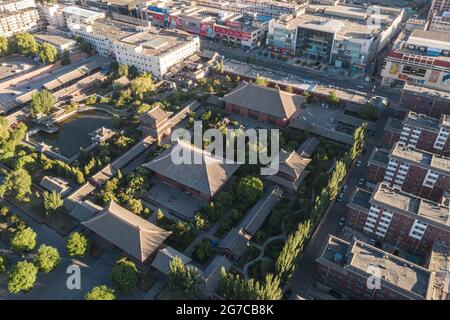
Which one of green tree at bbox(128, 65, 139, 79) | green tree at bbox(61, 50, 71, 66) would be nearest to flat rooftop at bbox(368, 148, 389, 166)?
green tree at bbox(128, 65, 139, 79)

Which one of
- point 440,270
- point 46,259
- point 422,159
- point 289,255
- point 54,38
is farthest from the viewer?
point 54,38

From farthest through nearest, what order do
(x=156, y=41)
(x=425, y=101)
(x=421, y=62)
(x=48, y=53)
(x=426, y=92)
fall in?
(x=156, y=41)
(x=48, y=53)
(x=421, y=62)
(x=426, y=92)
(x=425, y=101)

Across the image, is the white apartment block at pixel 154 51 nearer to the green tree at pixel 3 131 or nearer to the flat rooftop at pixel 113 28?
the flat rooftop at pixel 113 28

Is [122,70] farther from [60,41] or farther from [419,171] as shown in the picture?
[419,171]

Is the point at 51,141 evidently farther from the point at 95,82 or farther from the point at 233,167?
the point at 233,167

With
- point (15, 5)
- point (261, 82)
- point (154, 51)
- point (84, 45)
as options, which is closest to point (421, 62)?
point (261, 82)

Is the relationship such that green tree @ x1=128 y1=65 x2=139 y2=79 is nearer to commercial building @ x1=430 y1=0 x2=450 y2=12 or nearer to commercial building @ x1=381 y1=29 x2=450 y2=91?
commercial building @ x1=381 y1=29 x2=450 y2=91

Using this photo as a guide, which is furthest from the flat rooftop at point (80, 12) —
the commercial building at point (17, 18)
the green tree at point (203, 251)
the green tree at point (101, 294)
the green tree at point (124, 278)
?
the green tree at point (101, 294)

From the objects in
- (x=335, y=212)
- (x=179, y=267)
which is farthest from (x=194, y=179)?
(x=335, y=212)
